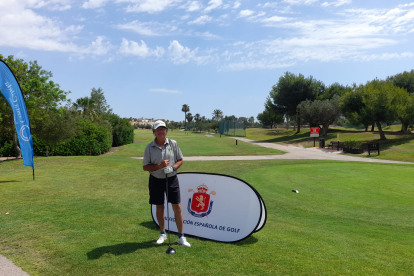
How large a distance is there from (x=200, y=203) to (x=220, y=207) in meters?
0.41

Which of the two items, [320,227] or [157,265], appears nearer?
[157,265]

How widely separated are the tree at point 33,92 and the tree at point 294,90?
1862 inches

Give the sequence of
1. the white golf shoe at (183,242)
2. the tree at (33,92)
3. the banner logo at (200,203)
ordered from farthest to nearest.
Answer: the tree at (33,92) → the banner logo at (200,203) → the white golf shoe at (183,242)

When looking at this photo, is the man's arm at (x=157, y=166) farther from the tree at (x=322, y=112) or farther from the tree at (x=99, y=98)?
the tree at (x=99, y=98)

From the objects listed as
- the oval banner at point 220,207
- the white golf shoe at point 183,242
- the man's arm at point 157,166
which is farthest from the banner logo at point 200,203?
the man's arm at point 157,166

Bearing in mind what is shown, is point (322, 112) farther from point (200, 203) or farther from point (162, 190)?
point (162, 190)

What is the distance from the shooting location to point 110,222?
642 centimetres

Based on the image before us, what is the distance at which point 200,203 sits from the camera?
5707 mm

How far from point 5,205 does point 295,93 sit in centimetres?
5830

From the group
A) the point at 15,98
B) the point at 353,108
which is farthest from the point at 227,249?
the point at 353,108

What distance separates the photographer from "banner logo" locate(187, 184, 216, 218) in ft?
18.4

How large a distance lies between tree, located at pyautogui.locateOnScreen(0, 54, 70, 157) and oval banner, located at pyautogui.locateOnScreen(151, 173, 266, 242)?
1699 cm

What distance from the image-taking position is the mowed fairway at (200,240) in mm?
4242

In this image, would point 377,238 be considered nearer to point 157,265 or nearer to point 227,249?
point 227,249
